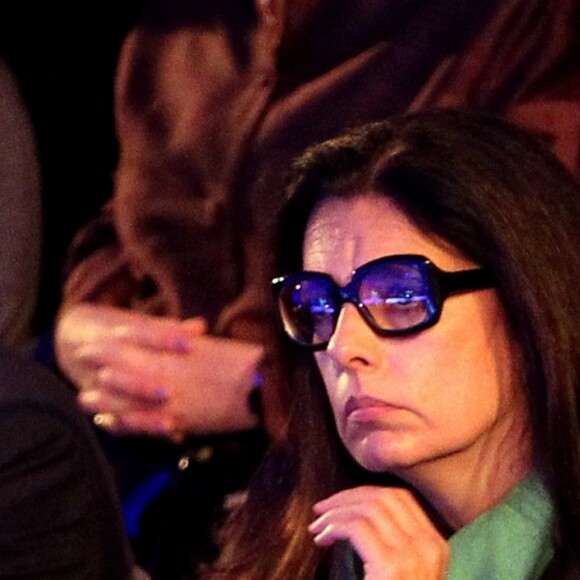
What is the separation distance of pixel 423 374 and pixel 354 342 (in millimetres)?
54

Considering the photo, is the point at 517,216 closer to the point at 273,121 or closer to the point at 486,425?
the point at 486,425

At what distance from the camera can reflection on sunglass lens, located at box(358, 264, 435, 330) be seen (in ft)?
2.87

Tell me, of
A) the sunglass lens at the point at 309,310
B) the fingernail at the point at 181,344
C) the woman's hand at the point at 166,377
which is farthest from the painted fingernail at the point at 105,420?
the sunglass lens at the point at 309,310

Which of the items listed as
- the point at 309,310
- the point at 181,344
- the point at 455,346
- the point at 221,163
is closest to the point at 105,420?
the point at 181,344

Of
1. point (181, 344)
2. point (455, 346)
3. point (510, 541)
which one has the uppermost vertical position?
point (455, 346)

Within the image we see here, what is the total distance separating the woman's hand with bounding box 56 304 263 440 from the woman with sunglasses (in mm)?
316

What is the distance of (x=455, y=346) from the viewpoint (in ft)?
2.89

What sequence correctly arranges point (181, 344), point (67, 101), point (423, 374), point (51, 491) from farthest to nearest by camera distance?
1. point (67, 101)
2. point (181, 344)
3. point (51, 491)
4. point (423, 374)

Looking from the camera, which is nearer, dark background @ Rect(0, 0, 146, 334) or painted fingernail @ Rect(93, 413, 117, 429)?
painted fingernail @ Rect(93, 413, 117, 429)

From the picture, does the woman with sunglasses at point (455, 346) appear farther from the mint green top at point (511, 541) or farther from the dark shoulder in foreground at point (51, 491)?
the dark shoulder in foreground at point (51, 491)

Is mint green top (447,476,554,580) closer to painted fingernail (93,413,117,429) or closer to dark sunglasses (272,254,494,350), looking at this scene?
dark sunglasses (272,254,494,350)

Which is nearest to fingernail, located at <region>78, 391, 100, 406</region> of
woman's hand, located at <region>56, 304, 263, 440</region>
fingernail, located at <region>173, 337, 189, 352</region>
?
woman's hand, located at <region>56, 304, 263, 440</region>

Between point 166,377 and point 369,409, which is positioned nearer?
point 369,409

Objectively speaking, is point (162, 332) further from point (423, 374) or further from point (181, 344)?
point (423, 374)
